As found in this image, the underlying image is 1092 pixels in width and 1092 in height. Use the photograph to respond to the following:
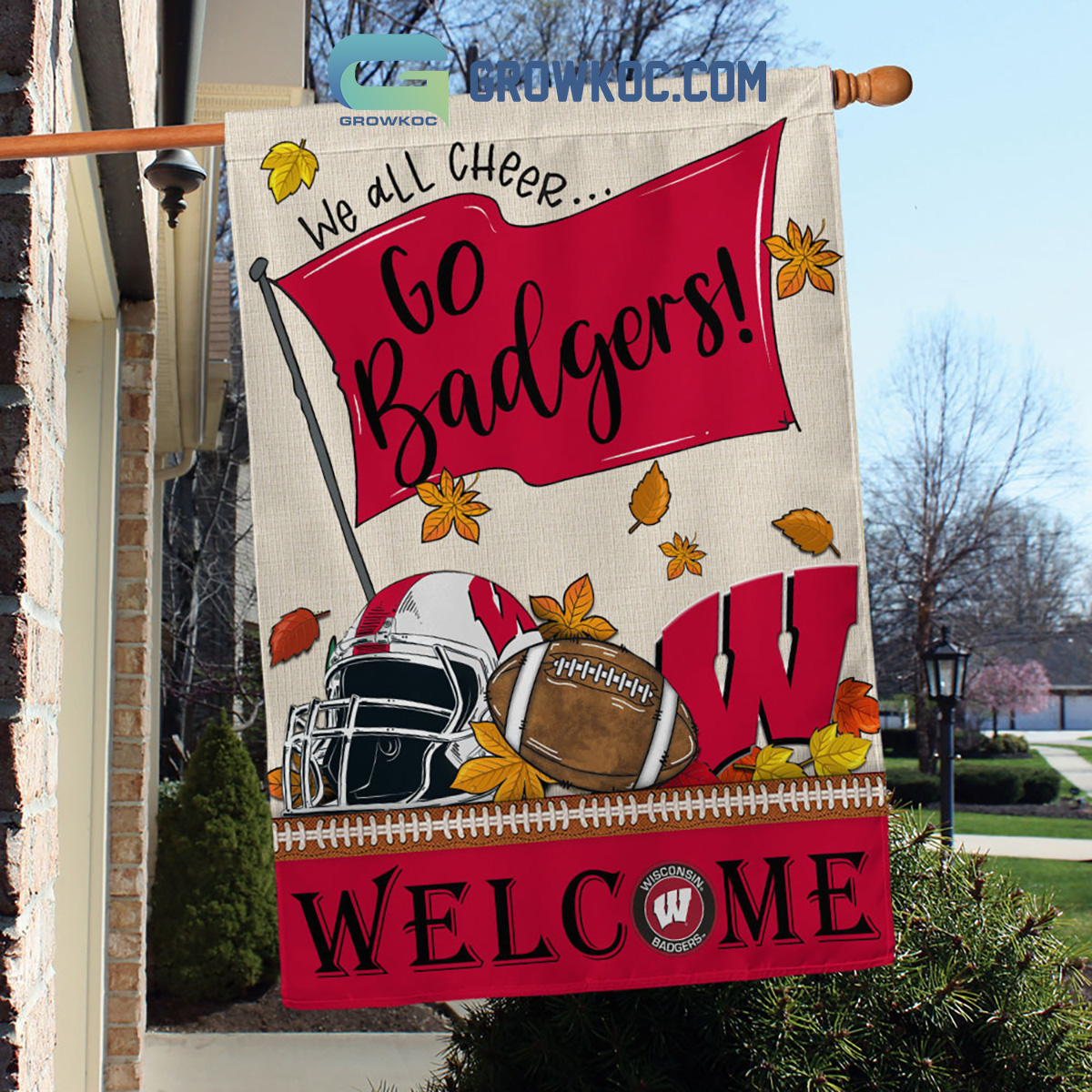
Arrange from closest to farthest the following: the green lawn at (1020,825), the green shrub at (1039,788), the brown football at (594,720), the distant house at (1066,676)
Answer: the brown football at (594,720) → the green lawn at (1020,825) → the green shrub at (1039,788) → the distant house at (1066,676)

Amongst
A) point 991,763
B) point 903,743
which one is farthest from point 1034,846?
point 903,743

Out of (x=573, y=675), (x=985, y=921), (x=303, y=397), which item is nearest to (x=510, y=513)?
(x=573, y=675)

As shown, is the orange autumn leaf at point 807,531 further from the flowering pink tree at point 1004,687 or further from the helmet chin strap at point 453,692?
the flowering pink tree at point 1004,687

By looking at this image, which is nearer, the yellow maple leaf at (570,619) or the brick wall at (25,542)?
the brick wall at (25,542)

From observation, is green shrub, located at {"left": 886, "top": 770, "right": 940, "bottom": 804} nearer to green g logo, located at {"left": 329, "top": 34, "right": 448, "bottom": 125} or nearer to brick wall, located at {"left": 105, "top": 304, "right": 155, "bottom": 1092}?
brick wall, located at {"left": 105, "top": 304, "right": 155, "bottom": 1092}

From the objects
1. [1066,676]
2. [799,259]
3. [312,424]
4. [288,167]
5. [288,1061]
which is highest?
[288,167]

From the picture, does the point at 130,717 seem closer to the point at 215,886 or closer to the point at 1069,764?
the point at 215,886

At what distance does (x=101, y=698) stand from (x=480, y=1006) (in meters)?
1.46

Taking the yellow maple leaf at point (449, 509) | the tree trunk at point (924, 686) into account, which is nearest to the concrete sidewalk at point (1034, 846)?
the tree trunk at point (924, 686)

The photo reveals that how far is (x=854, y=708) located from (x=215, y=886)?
213 inches

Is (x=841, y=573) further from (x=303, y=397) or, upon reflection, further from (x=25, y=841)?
(x=25, y=841)

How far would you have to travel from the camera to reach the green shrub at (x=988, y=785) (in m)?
18.3

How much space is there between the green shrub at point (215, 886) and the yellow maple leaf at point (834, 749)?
529 centimetres

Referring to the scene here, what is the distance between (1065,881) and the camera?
11.2 meters
